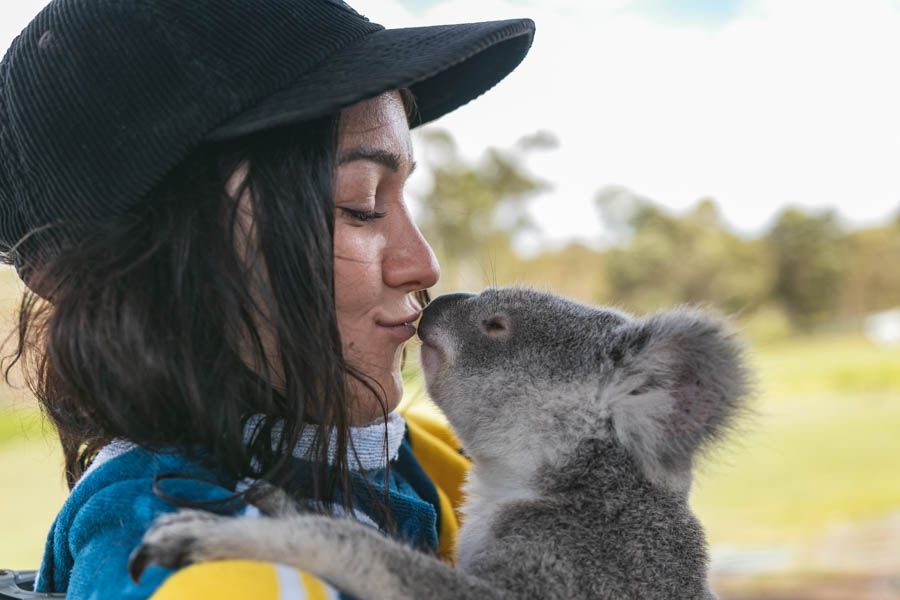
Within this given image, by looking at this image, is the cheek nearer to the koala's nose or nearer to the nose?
the nose

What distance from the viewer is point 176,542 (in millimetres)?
1012

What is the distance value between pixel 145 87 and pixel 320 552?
627mm

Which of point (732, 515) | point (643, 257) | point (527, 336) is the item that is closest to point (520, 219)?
point (643, 257)

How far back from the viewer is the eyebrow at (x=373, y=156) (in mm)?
1308

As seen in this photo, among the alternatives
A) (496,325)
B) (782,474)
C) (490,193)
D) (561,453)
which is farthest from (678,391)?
(490,193)

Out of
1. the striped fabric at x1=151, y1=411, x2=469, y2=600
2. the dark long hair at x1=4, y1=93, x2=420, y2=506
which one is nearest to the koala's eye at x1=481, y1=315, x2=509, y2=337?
the dark long hair at x1=4, y1=93, x2=420, y2=506

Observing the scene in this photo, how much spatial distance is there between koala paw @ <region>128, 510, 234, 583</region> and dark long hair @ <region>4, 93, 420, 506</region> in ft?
0.47

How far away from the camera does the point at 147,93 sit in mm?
→ 1156

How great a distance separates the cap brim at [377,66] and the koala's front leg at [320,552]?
0.48 m

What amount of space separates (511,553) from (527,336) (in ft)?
1.42

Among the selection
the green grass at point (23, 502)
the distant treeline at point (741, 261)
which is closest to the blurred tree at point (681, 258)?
the distant treeline at point (741, 261)

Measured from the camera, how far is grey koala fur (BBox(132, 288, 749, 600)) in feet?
3.87

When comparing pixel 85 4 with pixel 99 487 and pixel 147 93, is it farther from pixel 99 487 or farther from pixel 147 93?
pixel 99 487

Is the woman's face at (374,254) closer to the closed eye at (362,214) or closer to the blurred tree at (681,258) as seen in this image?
the closed eye at (362,214)
